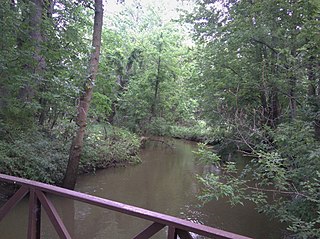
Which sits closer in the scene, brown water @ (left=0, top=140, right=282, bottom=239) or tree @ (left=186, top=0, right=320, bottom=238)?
tree @ (left=186, top=0, right=320, bottom=238)

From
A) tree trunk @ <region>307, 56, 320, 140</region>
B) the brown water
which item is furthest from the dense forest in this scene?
the brown water

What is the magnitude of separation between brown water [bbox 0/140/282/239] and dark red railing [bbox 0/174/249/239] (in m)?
2.76

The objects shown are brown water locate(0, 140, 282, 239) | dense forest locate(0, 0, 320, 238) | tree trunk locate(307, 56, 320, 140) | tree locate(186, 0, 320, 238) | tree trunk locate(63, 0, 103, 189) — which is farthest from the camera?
tree trunk locate(63, 0, 103, 189)

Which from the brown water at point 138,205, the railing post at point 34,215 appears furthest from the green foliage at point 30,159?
the railing post at point 34,215

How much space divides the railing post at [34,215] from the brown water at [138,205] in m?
2.61

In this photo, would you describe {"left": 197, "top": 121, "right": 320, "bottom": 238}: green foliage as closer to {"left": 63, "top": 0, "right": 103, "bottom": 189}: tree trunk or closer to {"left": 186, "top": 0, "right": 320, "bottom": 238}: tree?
{"left": 186, "top": 0, "right": 320, "bottom": 238}: tree

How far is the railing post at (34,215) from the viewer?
7.74 feet

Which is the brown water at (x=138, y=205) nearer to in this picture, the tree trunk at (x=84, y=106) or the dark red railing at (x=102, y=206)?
the tree trunk at (x=84, y=106)

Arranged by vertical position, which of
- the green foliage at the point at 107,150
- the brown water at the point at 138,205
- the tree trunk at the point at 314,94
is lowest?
the brown water at the point at 138,205

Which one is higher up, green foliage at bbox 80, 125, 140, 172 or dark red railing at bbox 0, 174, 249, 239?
dark red railing at bbox 0, 174, 249, 239

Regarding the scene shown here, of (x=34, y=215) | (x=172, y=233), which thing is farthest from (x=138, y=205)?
(x=172, y=233)

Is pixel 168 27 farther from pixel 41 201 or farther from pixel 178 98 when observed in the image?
pixel 41 201

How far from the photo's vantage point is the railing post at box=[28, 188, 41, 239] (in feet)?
7.74

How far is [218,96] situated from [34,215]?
743 centimetres
